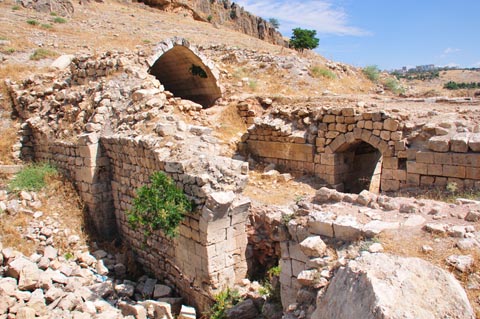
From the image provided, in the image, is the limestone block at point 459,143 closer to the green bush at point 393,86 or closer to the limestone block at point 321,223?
the limestone block at point 321,223

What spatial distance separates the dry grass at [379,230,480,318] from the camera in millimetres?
3109

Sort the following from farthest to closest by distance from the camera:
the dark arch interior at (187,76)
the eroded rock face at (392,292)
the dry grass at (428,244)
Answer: the dark arch interior at (187,76) < the dry grass at (428,244) < the eroded rock face at (392,292)

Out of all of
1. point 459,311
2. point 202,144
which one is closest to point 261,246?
point 202,144

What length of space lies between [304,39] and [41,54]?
2423 centimetres

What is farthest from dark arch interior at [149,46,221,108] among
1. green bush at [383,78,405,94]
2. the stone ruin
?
green bush at [383,78,405,94]

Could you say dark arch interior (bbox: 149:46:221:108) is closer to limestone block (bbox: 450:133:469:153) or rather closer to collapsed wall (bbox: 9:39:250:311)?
collapsed wall (bbox: 9:39:250:311)

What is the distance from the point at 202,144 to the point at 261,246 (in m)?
2.11

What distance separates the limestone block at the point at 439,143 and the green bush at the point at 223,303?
4.90 metres

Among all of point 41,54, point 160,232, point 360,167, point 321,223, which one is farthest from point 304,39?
point 321,223

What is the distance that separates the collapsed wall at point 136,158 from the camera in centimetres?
606

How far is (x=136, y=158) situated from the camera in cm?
735

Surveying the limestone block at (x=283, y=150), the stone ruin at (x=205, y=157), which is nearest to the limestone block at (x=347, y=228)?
the stone ruin at (x=205, y=157)

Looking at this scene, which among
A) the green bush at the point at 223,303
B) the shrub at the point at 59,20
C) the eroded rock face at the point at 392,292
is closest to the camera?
the eroded rock face at the point at 392,292

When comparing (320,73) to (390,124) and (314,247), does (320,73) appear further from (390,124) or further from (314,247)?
(314,247)
